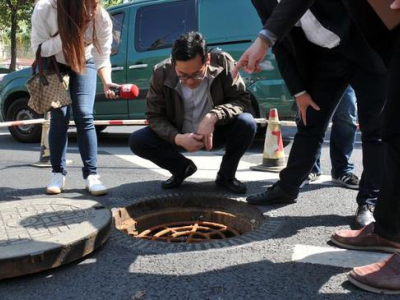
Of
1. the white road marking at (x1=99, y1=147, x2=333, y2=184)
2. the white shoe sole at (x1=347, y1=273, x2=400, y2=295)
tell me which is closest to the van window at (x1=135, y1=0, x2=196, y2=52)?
the white road marking at (x1=99, y1=147, x2=333, y2=184)

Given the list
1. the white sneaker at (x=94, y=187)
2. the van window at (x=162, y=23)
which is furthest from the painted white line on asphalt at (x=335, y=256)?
the van window at (x=162, y=23)

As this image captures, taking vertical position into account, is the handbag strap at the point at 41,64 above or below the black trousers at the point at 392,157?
above

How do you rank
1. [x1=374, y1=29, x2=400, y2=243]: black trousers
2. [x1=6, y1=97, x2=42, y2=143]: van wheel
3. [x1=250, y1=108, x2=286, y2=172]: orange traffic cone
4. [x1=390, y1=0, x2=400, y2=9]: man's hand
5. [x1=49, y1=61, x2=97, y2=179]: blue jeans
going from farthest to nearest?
[x1=6, y1=97, x2=42, y2=143]: van wheel < [x1=250, y1=108, x2=286, y2=172]: orange traffic cone < [x1=49, y1=61, x2=97, y2=179]: blue jeans < [x1=374, y1=29, x2=400, y2=243]: black trousers < [x1=390, y1=0, x2=400, y2=9]: man's hand

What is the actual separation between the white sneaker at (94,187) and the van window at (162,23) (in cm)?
295

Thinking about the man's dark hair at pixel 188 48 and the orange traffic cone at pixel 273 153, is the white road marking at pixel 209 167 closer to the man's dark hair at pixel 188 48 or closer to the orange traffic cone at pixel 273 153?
the orange traffic cone at pixel 273 153

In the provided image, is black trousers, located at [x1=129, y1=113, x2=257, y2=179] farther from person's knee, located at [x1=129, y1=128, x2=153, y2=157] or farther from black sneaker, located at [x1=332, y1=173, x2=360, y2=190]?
black sneaker, located at [x1=332, y1=173, x2=360, y2=190]

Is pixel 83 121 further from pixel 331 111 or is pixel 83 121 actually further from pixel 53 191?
pixel 331 111

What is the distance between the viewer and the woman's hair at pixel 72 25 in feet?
9.68

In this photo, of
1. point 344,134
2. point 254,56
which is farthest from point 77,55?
point 344,134

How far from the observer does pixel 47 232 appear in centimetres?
225

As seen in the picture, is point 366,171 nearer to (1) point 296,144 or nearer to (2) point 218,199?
(1) point 296,144

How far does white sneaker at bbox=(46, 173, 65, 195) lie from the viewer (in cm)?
338

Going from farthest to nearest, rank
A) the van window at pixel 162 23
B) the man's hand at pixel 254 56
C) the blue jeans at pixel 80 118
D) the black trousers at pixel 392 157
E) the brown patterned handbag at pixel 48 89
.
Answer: the van window at pixel 162 23 → the blue jeans at pixel 80 118 → the brown patterned handbag at pixel 48 89 → the man's hand at pixel 254 56 → the black trousers at pixel 392 157

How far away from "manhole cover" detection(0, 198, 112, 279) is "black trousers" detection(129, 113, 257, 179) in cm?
72
